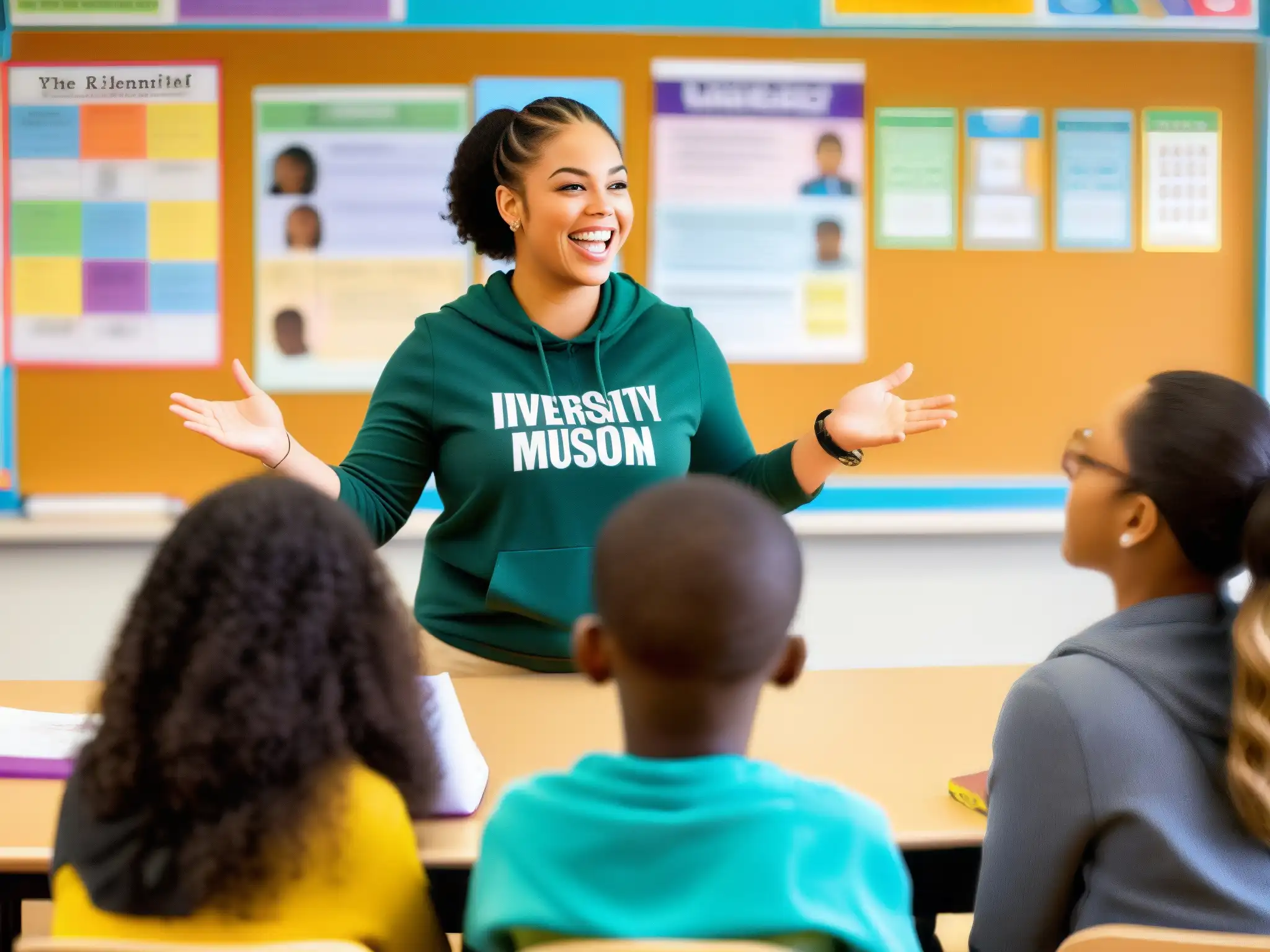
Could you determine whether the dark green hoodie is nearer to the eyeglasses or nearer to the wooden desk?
the wooden desk

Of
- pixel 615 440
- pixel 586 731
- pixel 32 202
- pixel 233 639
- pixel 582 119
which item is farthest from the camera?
pixel 32 202

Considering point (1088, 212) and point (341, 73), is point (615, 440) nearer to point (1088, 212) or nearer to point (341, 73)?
point (341, 73)

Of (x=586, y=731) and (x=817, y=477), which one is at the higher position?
(x=817, y=477)

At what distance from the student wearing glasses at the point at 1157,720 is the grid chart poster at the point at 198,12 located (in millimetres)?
2333

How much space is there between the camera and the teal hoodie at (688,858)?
32.3 inches

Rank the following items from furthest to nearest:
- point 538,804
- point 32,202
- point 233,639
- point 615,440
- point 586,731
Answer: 1. point 32,202
2. point 615,440
3. point 586,731
4. point 233,639
5. point 538,804

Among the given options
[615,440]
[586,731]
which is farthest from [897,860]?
[615,440]

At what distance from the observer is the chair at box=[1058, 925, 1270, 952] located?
2.82 ft

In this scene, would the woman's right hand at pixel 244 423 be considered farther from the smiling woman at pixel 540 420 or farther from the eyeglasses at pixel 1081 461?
the eyeglasses at pixel 1081 461

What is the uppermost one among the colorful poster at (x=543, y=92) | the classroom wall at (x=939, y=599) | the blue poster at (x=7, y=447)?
the colorful poster at (x=543, y=92)

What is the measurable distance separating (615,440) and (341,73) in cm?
158

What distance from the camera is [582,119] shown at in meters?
2.06

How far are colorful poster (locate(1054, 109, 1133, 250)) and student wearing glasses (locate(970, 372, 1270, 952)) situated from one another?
6.95 ft

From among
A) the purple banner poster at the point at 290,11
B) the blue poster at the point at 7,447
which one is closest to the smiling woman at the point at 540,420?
the purple banner poster at the point at 290,11
